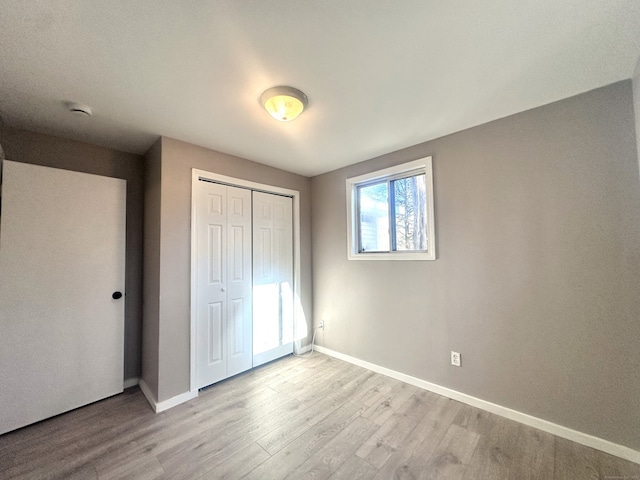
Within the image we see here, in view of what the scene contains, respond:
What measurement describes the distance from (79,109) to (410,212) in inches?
118

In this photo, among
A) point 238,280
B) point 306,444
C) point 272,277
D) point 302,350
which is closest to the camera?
point 306,444

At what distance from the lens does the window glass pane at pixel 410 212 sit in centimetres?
259

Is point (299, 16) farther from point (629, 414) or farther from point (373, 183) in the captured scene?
point (629, 414)

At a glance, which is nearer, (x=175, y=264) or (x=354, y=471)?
(x=354, y=471)

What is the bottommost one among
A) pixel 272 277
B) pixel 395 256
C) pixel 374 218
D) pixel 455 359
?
pixel 455 359

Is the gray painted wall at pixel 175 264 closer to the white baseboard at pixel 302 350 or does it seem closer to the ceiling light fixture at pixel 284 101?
the ceiling light fixture at pixel 284 101

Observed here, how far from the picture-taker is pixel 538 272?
6.23ft

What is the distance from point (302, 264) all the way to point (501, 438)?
2.54m

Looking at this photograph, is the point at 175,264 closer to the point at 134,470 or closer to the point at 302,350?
the point at 134,470

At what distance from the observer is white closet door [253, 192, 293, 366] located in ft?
9.82

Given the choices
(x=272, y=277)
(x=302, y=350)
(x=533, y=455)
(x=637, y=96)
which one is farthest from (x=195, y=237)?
(x=637, y=96)

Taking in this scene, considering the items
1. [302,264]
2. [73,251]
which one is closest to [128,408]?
[73,251]

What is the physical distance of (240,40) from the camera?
1.30m

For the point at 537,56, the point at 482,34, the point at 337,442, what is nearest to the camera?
the point at 482,34
